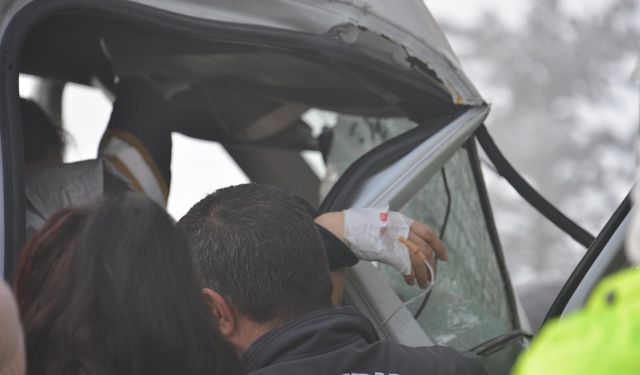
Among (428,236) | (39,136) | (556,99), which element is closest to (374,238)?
(428,236)

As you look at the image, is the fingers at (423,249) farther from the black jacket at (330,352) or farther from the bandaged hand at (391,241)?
the black jacket at (330,352)

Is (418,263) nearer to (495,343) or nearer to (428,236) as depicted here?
(428,236)

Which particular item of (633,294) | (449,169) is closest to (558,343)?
(633,294)

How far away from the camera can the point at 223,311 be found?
6.42 ft

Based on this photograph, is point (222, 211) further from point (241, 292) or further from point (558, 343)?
point (558, 343)

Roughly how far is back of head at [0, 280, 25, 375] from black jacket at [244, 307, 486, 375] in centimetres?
50

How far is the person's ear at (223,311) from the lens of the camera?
1.96 metres

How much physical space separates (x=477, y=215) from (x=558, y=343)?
207cm

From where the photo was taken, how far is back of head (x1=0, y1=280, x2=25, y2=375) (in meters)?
1.30

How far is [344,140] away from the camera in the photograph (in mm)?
3598

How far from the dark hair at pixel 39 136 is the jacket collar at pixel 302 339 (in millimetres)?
1222

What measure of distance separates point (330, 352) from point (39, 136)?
1414mm

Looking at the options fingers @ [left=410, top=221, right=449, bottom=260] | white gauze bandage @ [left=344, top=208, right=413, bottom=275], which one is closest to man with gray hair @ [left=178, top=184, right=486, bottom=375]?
white gauze bandage @ [left=344, top=208, right=413, bottom=275]

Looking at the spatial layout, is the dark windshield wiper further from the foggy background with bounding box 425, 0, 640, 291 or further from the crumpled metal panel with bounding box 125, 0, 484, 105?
the foggy background with bounding box 425, 0, 640, 291
